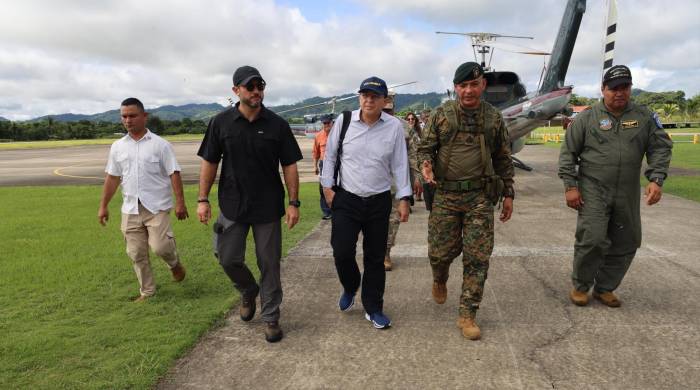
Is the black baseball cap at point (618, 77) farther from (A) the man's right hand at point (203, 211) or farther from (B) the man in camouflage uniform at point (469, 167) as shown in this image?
(A) the man's right hand at point (203, 211)

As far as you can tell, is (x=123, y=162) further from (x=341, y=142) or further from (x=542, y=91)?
(x=542, y=91)

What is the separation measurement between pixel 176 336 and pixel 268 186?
1.29 metres

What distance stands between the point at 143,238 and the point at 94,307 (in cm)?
72

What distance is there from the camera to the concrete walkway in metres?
2.91

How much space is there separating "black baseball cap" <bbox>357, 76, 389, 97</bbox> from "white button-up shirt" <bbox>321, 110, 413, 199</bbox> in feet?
0.65

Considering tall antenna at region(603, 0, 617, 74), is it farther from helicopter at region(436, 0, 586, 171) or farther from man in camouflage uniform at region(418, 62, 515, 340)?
man in camouflage uniform at region(418, 62, 515, 340)

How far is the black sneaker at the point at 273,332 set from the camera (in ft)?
11.4

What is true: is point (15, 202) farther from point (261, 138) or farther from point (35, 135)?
point (35, 135)

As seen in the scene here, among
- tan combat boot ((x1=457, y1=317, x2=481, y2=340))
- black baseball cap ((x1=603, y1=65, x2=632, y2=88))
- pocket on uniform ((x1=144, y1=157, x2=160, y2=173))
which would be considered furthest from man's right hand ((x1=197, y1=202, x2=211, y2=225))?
black baseball cap ((x1=603, y1=65, x2=632, y2=88))

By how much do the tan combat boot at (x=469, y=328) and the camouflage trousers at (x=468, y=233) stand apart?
0.04 m

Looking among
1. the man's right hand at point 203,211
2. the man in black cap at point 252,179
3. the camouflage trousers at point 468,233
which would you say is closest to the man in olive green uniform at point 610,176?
the camouflage trousers at point 468,233

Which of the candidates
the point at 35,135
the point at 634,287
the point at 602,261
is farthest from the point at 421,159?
the point at 35,135

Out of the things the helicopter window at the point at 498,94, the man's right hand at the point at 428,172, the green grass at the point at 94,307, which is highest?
the helicopter window at the point at 498,94

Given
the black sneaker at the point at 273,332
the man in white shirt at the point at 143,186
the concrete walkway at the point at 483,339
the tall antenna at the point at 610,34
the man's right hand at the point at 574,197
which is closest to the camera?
the concrete walkway at the point at 483,339
